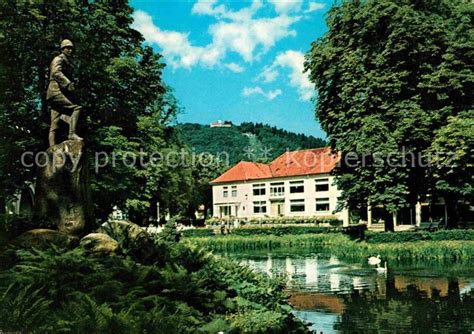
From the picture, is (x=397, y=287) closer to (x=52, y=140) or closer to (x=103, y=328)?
(x=52, y=140)

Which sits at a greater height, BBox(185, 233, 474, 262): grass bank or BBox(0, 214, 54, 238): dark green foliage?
BBox(0, 214, 54, 238): dark green foliage

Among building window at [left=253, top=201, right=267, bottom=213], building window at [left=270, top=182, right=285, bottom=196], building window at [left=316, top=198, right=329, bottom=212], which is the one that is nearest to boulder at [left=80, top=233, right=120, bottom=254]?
building window at [left=316, top=198, right=329, bottom=212]

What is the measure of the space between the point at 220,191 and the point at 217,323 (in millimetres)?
62743

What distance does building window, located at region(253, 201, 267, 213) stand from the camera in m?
65.8

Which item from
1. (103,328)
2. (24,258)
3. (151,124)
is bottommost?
(103,328)

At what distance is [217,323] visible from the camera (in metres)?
7.73

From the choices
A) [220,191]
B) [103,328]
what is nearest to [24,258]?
[103,328]

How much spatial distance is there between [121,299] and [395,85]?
24.2 metres

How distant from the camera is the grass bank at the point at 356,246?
2720 cm

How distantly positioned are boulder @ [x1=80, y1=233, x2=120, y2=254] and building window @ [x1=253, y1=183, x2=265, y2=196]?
5533 cm

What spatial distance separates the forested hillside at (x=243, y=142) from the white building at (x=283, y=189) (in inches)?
1595

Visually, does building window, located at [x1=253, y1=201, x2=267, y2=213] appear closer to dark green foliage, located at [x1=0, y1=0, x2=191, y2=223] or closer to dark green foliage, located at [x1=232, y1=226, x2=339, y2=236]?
dark green foliage, located at [x1=232, y1=226, x2=339, y2=236]

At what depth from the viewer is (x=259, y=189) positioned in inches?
2601

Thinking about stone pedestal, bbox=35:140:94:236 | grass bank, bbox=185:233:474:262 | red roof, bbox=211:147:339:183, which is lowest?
grass bank, bbox=185:233:474:262
